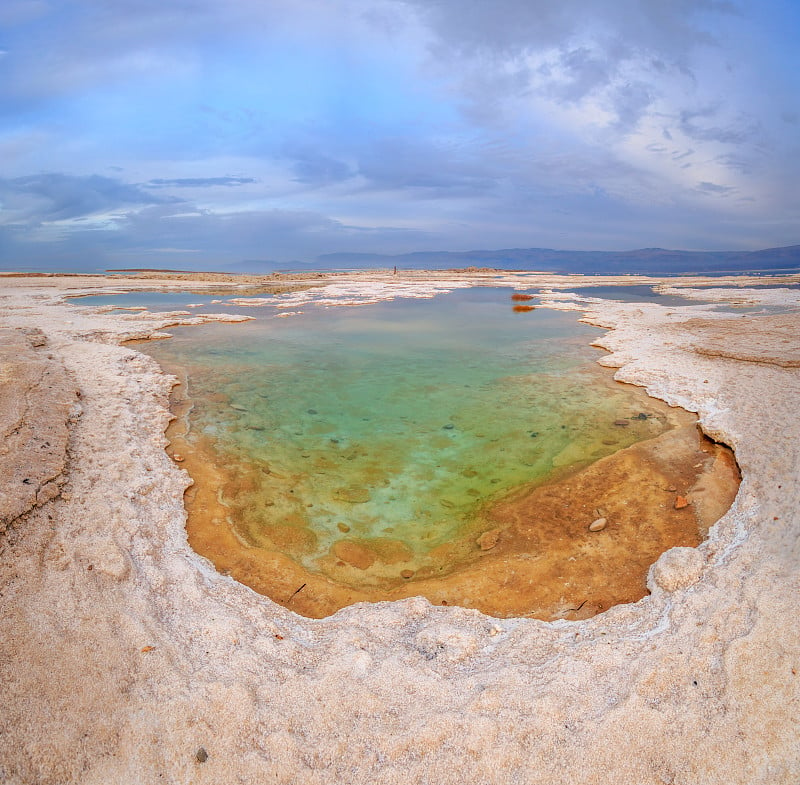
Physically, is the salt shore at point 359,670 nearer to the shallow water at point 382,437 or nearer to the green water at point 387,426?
the shallow water at point 382,437

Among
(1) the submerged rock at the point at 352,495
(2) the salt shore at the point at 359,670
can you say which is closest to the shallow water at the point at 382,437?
(1) the submerged rock at the point at 352,495

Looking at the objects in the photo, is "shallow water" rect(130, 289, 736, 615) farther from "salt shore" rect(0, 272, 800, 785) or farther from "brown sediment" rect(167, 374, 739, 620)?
"salt shore" rect(0, 272, 800, 785)

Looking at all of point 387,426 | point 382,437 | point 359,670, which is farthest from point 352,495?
point 359,670

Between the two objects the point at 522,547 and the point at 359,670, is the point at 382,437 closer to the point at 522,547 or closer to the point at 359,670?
the point at 522,547

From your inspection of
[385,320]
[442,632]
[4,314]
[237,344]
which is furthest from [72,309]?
[442,632]

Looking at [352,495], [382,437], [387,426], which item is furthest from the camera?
[387,426]

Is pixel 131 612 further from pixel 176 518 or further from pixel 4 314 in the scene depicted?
Answer: pixel 4 314
